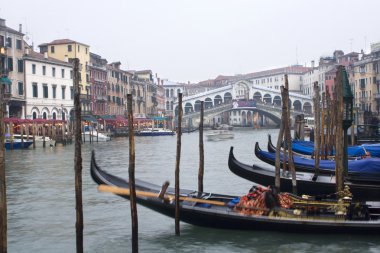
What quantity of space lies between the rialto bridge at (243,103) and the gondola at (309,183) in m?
44.4

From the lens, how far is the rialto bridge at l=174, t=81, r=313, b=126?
54875 mm

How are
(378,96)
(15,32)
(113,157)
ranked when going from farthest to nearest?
(378,96)
(15,32)
(113,157)

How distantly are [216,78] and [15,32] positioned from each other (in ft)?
202

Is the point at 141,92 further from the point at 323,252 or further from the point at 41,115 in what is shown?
the point at 323,252

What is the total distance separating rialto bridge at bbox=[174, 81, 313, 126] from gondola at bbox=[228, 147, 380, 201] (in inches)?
1748

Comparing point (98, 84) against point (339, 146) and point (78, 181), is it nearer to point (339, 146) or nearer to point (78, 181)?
point (339, 146)

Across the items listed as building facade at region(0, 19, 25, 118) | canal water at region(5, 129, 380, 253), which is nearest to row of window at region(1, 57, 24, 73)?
building facade at region(0, 19, 25, 118)

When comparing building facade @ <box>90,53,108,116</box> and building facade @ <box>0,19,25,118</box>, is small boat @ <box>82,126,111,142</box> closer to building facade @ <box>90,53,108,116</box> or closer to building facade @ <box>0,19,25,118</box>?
building facade @ <box>0,19,25,118</box>

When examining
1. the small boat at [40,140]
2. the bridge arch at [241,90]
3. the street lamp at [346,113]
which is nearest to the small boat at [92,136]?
the small boat at [40,140]

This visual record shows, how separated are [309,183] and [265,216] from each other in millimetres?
2407

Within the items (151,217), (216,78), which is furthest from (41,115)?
(216,78)

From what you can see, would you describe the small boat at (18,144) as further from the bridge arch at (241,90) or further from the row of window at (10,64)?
the bridge arch at (241,90)

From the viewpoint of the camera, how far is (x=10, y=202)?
10.3 meters

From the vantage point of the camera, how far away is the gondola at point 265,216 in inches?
259
